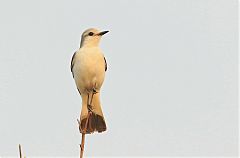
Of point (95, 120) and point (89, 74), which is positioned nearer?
point (95, 120)

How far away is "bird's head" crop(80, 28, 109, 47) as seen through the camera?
7.39 metres

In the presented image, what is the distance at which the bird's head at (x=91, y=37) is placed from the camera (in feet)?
24.3

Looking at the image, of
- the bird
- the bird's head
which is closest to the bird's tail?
the bird

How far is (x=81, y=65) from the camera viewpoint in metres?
6.68

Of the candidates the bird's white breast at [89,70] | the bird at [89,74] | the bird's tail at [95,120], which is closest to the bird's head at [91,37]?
the bird at [89,74]

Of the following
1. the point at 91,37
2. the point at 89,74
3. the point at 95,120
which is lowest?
the point at 95,120

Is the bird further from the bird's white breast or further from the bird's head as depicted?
the bird's head

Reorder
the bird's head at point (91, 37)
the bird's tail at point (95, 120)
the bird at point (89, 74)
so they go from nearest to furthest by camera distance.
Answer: the bird's tail at point (95, 120), the bird at point (89, 74), the bird's head at point (91, 37)

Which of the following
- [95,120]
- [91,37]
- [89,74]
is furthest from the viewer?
[91,37]

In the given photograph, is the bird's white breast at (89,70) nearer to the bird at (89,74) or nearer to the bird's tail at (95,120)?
the bird at (89,74)

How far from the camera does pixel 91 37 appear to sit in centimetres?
745

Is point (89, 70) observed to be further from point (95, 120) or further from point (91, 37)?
point (91, 37)

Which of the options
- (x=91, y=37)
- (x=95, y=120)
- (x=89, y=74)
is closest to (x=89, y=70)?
(x=89, y=74)

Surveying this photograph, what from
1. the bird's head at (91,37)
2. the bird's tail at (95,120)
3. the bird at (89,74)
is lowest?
the bird's tail at (95,120)
